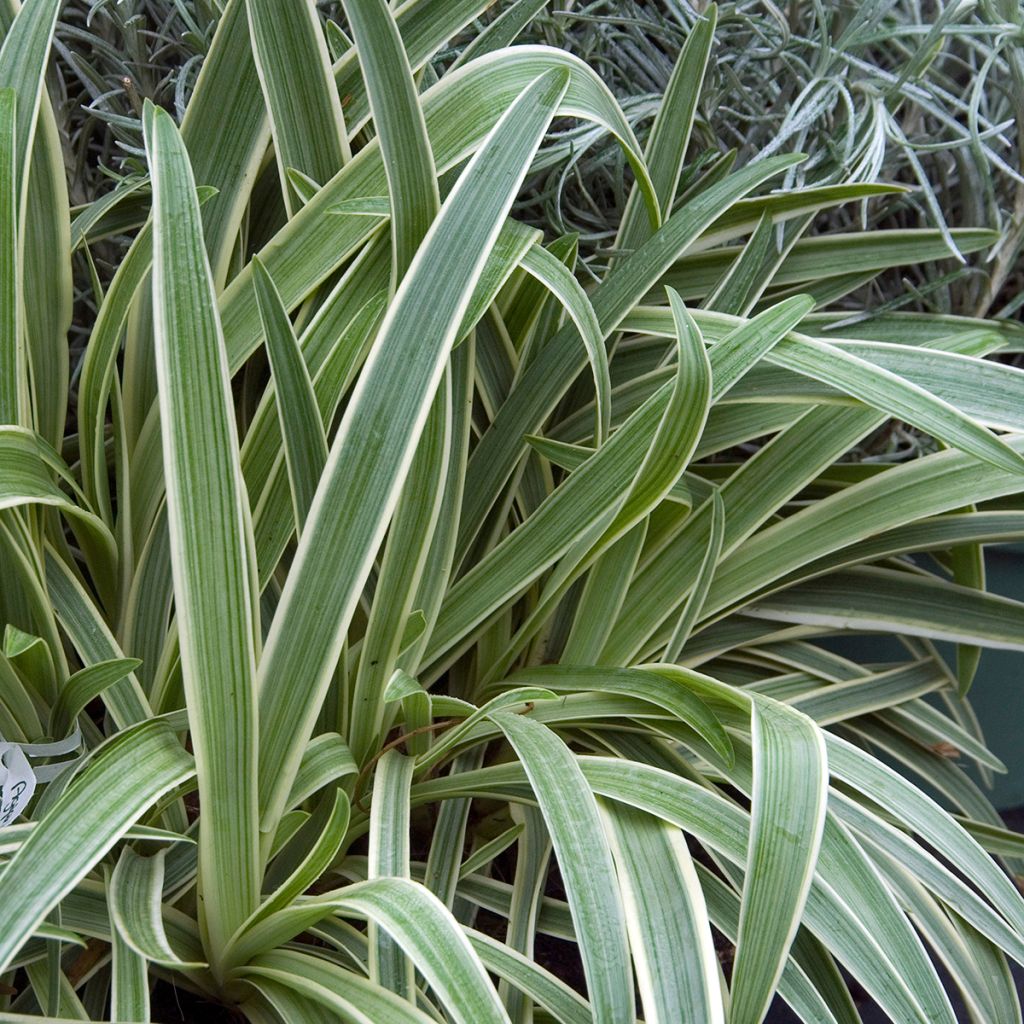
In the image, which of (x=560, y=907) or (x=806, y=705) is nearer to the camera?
(x=560, y=907)

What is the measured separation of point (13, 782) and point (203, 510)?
179 mm

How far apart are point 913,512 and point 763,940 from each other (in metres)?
0.35

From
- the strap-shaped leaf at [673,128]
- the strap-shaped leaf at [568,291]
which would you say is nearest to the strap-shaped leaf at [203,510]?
the strap-shaped leaf at [568,291]

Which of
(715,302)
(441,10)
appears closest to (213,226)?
(441,10)

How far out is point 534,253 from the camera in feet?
2.07

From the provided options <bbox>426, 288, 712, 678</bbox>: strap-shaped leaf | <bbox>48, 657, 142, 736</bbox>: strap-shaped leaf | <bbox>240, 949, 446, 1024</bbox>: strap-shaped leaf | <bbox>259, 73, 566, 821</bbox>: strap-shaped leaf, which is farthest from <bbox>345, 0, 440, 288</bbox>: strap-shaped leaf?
<bbox>240, 949, 446, 1024</bbox>: strap-shaped leaf

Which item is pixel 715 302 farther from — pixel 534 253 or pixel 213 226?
pixel 213 226

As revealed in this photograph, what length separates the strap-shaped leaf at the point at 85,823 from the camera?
0.39m

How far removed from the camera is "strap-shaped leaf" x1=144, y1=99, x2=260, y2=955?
46cm

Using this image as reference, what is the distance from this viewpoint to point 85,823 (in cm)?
43

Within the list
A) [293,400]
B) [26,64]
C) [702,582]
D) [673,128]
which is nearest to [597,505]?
[702,582]

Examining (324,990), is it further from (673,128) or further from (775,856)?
(673,128)

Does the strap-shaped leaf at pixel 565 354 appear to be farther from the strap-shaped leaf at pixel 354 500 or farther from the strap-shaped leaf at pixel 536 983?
the strap-shaped leaf at pixel 536 983

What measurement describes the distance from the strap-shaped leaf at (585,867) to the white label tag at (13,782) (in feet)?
0.84
